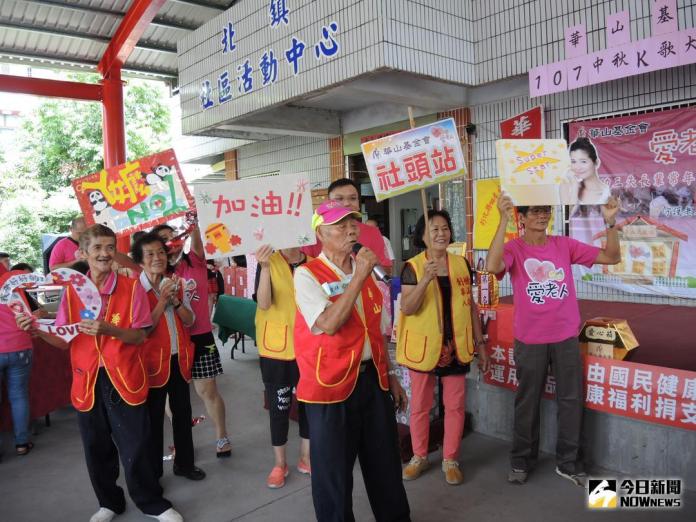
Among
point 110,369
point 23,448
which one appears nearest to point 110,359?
point 110,369

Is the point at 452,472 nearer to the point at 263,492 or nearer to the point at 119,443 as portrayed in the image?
the point at 263,492

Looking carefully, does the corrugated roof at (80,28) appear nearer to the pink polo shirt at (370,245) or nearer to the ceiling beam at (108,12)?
the ceiling beam at (108,12)

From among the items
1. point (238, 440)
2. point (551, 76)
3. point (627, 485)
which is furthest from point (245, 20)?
point (627, 485)

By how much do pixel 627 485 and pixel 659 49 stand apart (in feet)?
11.8

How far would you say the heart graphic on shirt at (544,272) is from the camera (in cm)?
327

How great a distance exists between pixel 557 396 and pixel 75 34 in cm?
1006

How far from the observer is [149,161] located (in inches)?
148

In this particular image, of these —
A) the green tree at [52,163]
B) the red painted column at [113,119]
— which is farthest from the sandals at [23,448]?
the green tree at [52,163]

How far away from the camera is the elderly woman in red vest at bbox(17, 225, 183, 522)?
292 centimetres

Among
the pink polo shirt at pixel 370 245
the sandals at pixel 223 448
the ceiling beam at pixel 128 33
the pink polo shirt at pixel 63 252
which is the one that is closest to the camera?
the pink polo shirt at pixel 370 245

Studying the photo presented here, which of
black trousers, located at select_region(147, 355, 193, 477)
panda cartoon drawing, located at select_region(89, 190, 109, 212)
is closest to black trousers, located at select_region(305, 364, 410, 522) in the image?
black trousers, located at select_region(147, 355, 193, 477)

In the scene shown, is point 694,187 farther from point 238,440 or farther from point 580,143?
point 238,440

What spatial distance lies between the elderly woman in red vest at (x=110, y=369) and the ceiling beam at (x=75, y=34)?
27.2 feet

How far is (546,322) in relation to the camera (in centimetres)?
327
